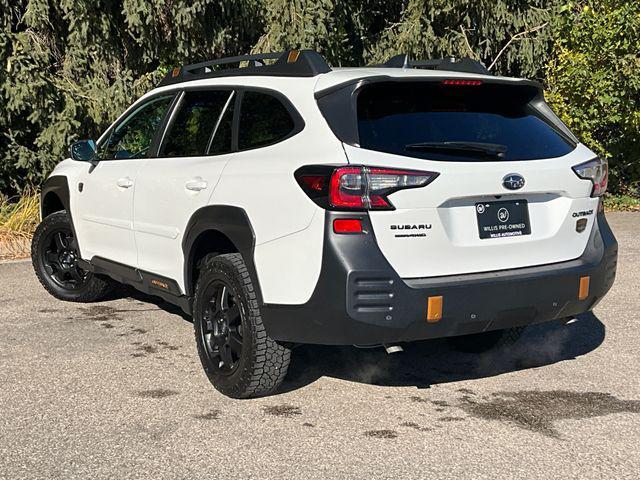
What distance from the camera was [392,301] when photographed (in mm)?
3705

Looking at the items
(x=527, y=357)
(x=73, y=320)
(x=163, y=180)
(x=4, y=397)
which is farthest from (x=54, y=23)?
(x=527, y=357)

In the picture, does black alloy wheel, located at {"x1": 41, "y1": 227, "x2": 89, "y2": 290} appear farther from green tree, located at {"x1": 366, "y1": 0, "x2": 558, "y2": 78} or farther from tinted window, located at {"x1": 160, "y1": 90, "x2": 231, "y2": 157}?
green tree, located at {"x1": 366, "y1": 0, "x2": 558, "y2": 78}

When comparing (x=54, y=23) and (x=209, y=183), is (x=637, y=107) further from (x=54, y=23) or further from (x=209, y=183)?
(x=209, y=183)

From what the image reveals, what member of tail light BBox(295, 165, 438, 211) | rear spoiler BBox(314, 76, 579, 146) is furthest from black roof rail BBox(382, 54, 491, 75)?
tail light BBox(295, 165, 438, 211)

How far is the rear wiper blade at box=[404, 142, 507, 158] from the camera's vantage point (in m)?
3.83

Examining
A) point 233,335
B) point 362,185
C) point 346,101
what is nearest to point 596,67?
point 346,101

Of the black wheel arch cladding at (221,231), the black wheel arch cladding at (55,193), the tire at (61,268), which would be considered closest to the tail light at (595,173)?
the black wheel arch cladding at (221,231)

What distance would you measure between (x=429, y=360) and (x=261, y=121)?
1.89m

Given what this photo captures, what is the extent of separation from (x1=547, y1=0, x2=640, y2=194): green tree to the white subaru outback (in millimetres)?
7727

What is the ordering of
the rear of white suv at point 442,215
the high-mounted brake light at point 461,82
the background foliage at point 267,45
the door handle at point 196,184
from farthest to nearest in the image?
the background foliage at point 267,45 → the door handle at point 196,184 → the high-mounted brake light at point 461,82 → the rear of white suv at point 442,215

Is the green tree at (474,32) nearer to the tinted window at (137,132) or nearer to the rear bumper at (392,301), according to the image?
the tinted window at (137,132)

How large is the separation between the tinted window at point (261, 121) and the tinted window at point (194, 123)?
0.28 metres

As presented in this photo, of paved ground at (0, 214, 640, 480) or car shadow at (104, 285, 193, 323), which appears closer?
paved ground at (0, 214, 640, 480)

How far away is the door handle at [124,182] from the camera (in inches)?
210
